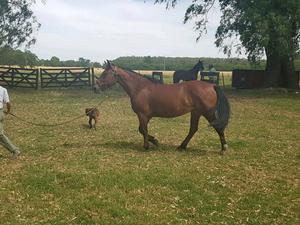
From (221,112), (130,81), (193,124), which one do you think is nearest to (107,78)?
(130,81)

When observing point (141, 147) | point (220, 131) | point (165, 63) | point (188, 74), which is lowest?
point (141, 147)

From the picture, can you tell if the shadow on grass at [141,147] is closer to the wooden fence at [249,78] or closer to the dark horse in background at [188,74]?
the dark horse in background at [188,74]

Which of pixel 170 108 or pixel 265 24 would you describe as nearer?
pixel 170 108

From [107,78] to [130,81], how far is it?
0.68 metres

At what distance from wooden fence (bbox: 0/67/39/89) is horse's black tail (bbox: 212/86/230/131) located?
2329 cm

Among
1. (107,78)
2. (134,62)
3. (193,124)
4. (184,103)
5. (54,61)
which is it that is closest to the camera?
(184,103)

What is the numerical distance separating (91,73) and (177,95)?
2270cm

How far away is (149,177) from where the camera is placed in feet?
27.7

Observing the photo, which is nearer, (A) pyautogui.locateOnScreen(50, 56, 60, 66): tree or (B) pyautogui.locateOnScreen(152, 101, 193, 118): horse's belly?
(B) pyautogui.locateOnScreen(152, 101, 193, 118): horse's belly

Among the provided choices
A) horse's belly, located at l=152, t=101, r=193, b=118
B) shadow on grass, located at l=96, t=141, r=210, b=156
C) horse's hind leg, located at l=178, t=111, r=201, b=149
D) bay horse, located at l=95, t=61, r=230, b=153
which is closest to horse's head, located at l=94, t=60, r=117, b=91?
bay horse, located at l=95, t=61, r=230, b=153

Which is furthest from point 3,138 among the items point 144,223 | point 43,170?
point 144,223

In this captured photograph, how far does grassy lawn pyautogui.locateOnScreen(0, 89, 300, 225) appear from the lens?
6.63m

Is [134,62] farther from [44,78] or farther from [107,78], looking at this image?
[107,78]

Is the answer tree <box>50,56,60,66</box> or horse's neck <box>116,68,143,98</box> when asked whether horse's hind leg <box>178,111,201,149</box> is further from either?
tree <box>50,56,60,66</box>
